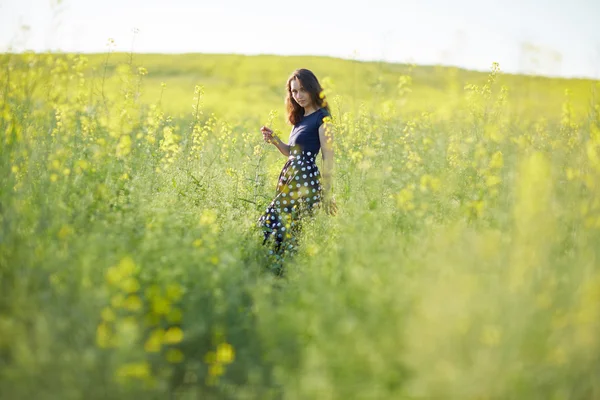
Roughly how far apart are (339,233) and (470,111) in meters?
1.79

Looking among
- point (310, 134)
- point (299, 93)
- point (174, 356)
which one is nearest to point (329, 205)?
point (310, 134)

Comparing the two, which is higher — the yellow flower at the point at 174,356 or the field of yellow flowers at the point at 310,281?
the field of yellow flowers at the point at 310,281

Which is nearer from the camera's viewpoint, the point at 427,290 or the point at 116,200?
the point at 427,290

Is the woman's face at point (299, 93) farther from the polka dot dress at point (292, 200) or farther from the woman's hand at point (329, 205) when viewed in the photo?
the woman's hand at point (329, 205)

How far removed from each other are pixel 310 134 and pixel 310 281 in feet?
7.09

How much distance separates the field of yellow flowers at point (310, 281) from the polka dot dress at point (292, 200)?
7.4 inches

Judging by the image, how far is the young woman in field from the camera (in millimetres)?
4742

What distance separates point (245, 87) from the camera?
26641 millimetres

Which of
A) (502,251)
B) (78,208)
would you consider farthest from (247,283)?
(502,251)

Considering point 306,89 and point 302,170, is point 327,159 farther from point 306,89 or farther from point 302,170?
point 306,89

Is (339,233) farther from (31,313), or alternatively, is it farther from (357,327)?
(31,313)

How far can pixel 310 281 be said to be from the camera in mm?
3049

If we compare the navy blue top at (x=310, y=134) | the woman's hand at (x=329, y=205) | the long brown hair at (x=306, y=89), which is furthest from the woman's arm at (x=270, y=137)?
the woman's hand at (x=329, y=205)

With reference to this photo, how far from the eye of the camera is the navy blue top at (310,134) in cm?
492
